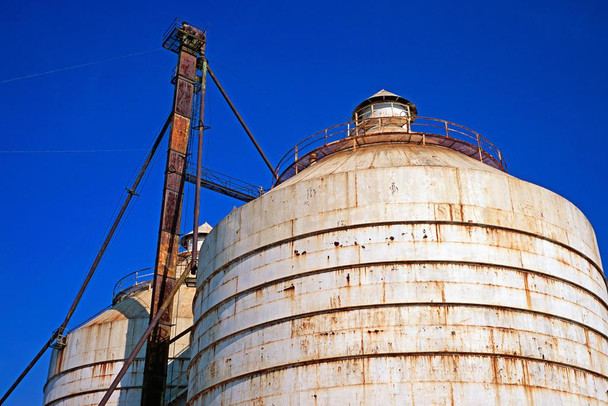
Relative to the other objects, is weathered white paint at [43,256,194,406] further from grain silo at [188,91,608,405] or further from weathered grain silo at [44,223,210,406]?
grain silo at [188,91,608,405]

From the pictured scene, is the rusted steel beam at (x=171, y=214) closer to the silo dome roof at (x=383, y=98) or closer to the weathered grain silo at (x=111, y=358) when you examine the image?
the weathered grain silo at (x=111, y=358)

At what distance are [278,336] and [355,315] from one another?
1.99 meters

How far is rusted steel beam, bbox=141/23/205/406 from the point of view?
24.8 meters

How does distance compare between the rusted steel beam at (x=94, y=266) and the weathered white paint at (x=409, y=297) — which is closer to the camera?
the weathered white paint at (x=409, y=297)

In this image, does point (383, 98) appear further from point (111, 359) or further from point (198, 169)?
point (111, 359)

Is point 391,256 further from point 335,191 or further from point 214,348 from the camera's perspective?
point 214,348

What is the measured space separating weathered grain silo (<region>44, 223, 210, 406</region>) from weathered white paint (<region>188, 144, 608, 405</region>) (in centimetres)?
793

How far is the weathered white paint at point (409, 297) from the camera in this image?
16.0 metres

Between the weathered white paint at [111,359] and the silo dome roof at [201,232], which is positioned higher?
the silo dome roof at [201,232]

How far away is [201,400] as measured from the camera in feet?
62.2

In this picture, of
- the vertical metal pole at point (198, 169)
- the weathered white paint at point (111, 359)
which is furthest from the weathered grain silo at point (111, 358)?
the vertical metal pole at point (198, 169)

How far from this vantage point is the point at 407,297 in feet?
54.3

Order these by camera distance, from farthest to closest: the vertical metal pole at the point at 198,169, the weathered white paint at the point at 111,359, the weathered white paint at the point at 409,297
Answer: the weathered white paint at the point at 111,359 → the vertical metal pole at the point at 198,169 → the weathered white paint at the point at 409,297

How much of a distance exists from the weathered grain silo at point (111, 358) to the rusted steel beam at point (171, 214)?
1522 millimetres
